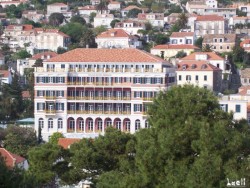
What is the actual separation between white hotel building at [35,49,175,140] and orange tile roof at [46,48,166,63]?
0.06 m

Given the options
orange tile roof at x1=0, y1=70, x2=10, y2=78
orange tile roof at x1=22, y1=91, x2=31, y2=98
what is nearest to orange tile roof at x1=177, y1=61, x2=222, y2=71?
orange tile roof at x1=22, y1=91, x2=31, y2=98

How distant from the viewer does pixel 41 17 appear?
398 ft

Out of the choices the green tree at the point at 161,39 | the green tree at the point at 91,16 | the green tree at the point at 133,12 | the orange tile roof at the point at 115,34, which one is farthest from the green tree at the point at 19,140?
the green tree at the point at 133,12

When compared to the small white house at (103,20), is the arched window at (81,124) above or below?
below

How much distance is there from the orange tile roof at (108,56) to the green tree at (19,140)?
6604 mm

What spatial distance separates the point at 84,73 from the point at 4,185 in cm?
3524

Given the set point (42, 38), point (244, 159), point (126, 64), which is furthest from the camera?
point (42, 38)

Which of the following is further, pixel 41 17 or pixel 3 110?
pixel 41 17

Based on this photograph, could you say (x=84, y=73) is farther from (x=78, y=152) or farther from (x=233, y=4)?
(x=233, y=4)

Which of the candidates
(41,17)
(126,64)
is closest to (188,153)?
(126,64)

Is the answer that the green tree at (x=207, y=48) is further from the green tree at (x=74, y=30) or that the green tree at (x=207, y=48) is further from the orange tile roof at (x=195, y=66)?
the green tree at (x=74, y=30)

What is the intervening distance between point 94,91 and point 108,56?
2.51 m

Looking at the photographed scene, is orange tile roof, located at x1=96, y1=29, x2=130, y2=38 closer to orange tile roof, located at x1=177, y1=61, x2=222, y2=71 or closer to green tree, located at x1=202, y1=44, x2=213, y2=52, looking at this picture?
green tree, located at x1=202, y1=44, x2=213, y2=52

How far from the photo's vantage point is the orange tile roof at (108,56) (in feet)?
200
